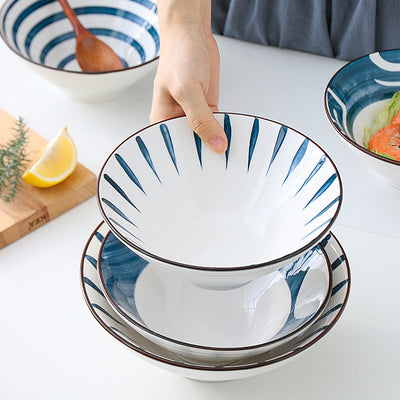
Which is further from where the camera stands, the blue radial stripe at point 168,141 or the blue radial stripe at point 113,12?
the blue radial stripe at point 113,12

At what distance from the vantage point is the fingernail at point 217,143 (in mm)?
789

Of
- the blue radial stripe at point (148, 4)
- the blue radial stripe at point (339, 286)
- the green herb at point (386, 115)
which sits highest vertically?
the blue radial stripe at point (148, 4)

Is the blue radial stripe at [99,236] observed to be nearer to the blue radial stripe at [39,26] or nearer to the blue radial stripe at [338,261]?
the blue radial stripe at [338,261]

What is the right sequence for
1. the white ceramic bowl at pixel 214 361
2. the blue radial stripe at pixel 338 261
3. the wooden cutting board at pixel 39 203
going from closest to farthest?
1. the white ceramic bowl at pixel 214 361
2. the blue radial stripe at pixel 338 261
3. the wooden cutting board at pixel 39 203

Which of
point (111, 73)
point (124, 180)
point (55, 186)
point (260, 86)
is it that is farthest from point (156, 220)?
point (260, 86)

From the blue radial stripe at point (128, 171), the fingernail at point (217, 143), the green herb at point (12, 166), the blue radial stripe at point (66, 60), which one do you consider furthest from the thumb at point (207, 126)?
the blue radial stripe at point (66, 60)

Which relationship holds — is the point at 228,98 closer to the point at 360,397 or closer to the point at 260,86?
the point at 260,86

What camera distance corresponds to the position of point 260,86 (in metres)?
1.22

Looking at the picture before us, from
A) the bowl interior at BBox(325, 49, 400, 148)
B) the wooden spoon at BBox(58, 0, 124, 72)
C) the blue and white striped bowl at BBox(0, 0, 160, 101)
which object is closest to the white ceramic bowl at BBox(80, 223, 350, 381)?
the bowl interior at BBox(325, 49, 400, 148)

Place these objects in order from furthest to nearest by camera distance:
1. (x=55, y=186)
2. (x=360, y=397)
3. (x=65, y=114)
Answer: (x=65, y=114), (x=55, y=186), (x=360, y=397)

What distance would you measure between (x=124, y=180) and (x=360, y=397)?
388 millimetres

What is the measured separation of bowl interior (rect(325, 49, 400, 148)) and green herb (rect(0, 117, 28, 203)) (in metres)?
0.51

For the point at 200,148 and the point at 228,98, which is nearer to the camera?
the point at 200,148

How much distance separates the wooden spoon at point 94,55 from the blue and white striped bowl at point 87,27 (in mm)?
24
